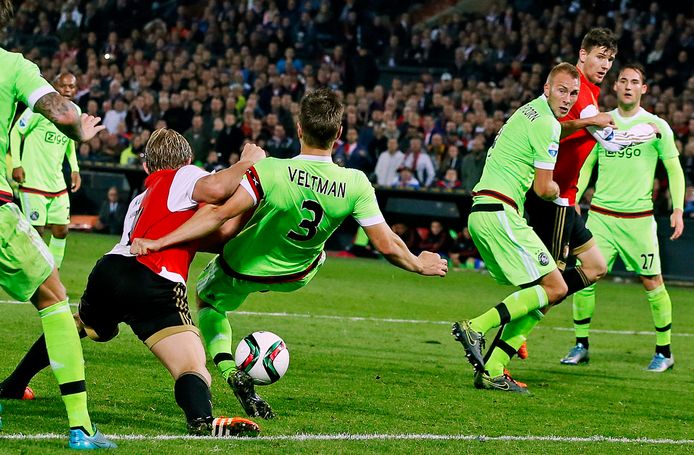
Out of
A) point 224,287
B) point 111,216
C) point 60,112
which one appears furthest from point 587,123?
point 111,216

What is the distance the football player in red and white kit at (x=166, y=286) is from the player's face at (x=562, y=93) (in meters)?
3.15

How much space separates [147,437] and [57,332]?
80 centimetres

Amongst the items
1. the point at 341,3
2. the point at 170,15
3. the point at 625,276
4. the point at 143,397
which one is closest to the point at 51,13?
the point at 170,15

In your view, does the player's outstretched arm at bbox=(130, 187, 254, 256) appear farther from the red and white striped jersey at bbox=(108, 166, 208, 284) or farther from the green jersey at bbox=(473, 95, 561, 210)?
the green jersey at bbox=(473, 95, 561, 210)

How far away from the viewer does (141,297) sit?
6.54 m

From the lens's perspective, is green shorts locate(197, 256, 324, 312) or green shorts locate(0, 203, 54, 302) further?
green shorts locate(197, 256, 324, 312)

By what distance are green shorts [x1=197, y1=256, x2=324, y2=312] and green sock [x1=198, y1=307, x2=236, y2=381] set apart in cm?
7

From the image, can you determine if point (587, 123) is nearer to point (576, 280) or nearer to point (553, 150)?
point (553, 150)

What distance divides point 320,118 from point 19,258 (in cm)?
208

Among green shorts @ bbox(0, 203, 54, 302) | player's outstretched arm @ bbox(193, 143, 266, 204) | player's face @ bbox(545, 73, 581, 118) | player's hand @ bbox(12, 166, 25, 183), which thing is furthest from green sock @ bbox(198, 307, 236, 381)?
player's hand @ bbox(12, 166, 25, 183)

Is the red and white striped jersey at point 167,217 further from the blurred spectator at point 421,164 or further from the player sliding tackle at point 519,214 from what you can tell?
the blurred spectator at point 421,164

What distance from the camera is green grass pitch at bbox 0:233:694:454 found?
22.0 feet

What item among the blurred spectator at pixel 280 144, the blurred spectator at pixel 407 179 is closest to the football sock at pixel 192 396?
the blurred spectator at pixel 407 179

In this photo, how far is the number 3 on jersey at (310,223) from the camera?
7.19 meters
